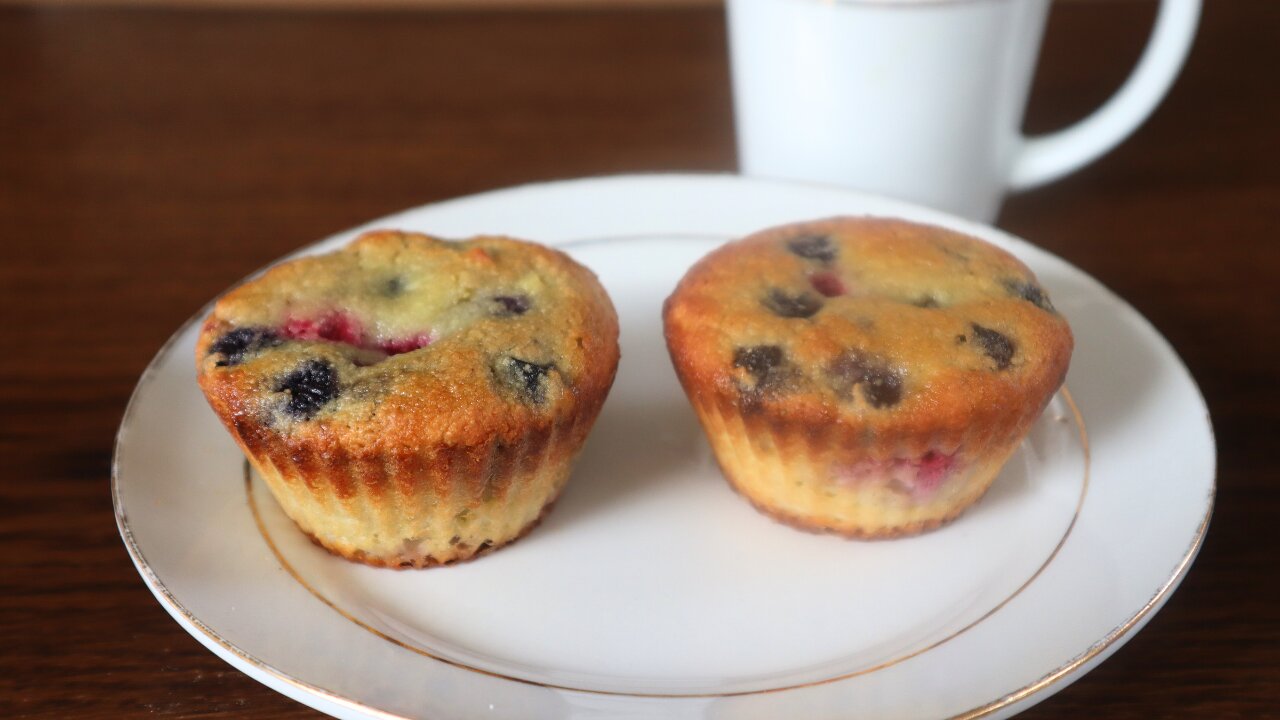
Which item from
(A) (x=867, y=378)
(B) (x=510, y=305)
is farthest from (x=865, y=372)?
(B) (x=510, y=305)

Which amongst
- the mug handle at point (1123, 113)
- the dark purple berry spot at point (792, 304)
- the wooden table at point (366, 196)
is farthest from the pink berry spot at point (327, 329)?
the mug handle at point (1123, 113)

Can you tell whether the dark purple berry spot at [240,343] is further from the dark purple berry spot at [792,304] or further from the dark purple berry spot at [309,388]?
the dark purple berry spot at [792,304]

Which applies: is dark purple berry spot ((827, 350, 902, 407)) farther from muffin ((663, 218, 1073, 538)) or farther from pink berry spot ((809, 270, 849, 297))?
pink berry spot ((809, 270, 849, 297))

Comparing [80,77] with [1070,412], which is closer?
[1070,412]

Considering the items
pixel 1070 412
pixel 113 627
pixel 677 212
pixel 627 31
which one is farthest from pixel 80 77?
pixel 1070 412

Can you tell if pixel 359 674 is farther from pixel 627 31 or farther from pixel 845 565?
pixel 627 31
